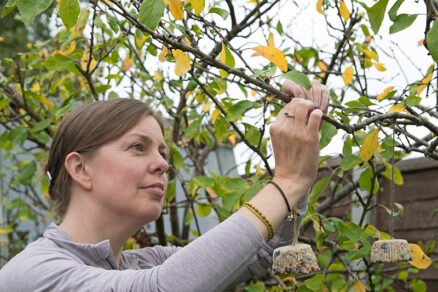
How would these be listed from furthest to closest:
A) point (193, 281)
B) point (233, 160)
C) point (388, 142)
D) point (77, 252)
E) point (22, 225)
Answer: point (22, 225)
point (233, 160)
point (388, 142)
point (77, 252)
point (193, 281)

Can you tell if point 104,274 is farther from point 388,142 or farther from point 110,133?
point 388,142

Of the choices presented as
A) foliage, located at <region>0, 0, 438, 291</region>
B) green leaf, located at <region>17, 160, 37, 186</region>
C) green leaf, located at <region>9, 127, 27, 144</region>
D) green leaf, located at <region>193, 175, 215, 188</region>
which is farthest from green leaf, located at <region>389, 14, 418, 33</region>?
green leaf, located at <region>17, 160, 37, 186</region>

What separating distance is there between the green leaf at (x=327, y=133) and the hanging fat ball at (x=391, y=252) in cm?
29

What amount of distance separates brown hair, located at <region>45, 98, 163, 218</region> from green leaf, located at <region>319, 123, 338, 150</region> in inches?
18.6

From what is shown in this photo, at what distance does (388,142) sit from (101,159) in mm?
833

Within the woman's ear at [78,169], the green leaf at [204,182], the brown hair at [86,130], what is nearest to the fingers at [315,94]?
the brown hair at [86,130]

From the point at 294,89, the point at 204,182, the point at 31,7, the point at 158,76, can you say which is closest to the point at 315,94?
the point at 294,89

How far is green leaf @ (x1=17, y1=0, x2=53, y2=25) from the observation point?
100cm

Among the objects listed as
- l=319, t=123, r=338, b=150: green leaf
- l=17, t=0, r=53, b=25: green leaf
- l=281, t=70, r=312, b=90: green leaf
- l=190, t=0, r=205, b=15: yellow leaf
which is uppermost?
l=17, t=0, r=53, b=25: green leaf

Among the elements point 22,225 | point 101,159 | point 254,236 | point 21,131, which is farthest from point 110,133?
point 22,225

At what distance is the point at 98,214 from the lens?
1363mm

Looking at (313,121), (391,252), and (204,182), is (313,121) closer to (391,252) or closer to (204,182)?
(391,252)

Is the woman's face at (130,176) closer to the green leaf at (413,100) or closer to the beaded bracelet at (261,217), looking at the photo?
the beaded bracelet at (261,217)

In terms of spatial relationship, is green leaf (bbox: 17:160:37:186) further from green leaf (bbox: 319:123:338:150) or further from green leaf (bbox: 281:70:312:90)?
green leaf (bbox: 281:70:312:90)
